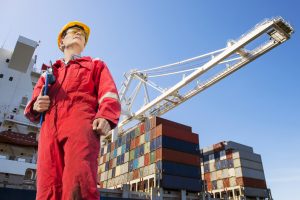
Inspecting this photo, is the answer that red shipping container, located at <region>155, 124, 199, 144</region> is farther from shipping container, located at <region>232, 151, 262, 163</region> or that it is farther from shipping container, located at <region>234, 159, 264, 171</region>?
shipping container, located at <region>232, 151, 262, 163</region>

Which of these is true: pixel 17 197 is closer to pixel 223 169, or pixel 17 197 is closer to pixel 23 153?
pixel 23 153

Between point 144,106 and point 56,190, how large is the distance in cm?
3960

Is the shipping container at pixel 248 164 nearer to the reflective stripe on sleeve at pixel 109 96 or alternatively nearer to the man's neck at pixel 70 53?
the man's neck at pixel 70 53

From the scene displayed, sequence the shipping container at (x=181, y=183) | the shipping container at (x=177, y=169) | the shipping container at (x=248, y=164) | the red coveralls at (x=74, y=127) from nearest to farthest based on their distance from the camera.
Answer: the red coveralls at (x=74, y=127), the shipping container at (x=181, y=183), the shipping container at (x=177, y=169), the shipping container at (x=248, y=164)

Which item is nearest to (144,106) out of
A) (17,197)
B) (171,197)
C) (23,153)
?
(171,197)

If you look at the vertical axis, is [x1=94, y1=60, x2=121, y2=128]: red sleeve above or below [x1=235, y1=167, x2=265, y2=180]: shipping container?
below

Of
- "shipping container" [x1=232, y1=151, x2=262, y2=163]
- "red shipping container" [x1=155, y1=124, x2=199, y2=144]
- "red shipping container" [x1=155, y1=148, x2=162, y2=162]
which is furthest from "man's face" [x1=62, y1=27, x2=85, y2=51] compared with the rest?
"shipping container" [x1=232, y1=151, x2=262, y2=163]

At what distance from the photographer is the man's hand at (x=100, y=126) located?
3.01m

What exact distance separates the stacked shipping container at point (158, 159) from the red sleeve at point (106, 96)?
30744mm

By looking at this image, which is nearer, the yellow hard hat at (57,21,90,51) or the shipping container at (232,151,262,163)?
the yellow hard hat at (57,21,90,51)

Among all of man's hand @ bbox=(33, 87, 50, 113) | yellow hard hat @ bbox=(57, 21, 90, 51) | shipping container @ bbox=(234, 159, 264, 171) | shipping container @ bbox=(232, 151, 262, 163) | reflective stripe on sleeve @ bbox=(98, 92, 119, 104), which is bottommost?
man's hand @ bbox=(33, 87, 50, 113)

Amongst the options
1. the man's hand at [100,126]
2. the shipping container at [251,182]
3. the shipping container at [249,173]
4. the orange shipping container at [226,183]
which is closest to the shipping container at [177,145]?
the shipping container at [249,173]

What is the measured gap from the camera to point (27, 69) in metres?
27.7

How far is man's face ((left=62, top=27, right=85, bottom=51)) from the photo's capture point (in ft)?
13.4
